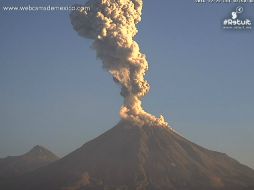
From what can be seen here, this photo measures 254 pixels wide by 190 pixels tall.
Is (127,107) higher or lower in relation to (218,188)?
higher

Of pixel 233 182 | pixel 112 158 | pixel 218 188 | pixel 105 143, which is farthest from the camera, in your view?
pixel 105 143

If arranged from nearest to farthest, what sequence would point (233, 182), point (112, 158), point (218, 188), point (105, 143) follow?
point (218, 188) → point (233, 182) → point (112, 158) → point (105, 143)

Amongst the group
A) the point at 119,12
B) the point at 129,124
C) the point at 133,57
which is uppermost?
the point at 119,12

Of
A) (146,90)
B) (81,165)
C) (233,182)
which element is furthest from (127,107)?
(233,182)

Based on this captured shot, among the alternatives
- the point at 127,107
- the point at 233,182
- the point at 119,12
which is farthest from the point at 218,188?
the point at 119,12

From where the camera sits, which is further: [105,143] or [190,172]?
[105,143]

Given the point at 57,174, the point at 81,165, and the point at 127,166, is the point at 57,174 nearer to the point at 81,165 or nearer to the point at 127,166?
the point at 81,165
